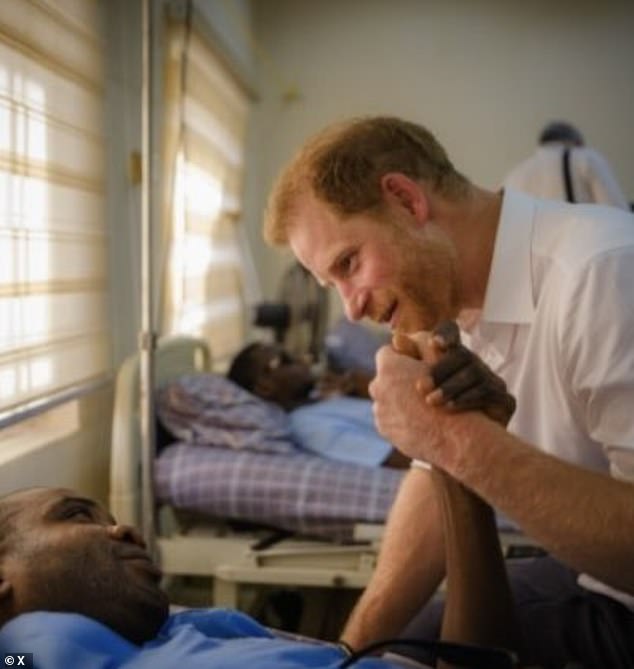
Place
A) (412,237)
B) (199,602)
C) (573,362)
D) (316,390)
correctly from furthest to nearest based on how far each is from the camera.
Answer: (316,390), (199,602), (412,237), (573,362)

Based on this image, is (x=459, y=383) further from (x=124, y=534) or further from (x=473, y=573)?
(x=124, y=534)

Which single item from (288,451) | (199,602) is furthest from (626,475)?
(199,602)

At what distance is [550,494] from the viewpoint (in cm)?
94

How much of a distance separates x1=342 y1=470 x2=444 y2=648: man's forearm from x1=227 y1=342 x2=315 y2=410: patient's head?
4.51 feet

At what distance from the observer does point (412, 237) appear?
4.10 feet

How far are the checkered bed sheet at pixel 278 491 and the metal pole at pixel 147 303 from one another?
0.14 metres

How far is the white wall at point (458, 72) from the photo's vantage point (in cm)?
475

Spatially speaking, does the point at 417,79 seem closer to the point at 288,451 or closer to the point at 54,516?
the point at 288,451

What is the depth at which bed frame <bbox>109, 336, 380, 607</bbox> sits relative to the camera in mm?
1894

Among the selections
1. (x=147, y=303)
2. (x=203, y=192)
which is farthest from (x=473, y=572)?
(x=203, y=192)

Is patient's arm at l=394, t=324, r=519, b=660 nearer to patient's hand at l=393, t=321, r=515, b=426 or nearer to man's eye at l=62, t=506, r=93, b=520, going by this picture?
patient's hand at l=393, t=321, r=515, b=426

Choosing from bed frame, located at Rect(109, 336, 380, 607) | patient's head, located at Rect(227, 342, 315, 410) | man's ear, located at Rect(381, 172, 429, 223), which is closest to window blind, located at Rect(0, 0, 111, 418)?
bed frame, located at Rect(109, 336, 380, 607)

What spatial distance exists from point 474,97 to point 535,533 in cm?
429

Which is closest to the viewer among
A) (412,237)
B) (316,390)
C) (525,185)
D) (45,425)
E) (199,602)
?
(412,237)
